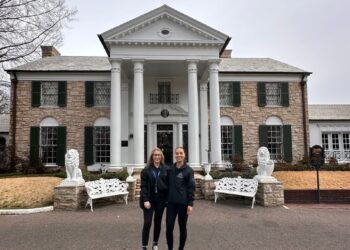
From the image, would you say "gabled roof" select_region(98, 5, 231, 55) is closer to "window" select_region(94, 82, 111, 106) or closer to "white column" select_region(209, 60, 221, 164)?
"white column" select_region(209, 60, 221, 164)

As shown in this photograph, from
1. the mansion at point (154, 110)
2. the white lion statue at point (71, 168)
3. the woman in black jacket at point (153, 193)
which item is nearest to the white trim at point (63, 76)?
the mansion at point (154, 110)

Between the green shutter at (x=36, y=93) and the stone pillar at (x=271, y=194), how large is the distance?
14.0 meters

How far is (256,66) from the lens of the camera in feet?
64.8

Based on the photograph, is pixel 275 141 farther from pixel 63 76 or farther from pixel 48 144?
pixel 48 144

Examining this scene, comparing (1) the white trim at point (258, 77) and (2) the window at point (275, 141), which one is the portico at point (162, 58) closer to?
(1) the white trim at point (258, 77)

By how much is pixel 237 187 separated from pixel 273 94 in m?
10.7

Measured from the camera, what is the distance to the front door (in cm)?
1747

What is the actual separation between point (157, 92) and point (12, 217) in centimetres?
1132

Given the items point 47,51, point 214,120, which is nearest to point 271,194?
point 214,120

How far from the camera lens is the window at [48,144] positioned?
57.7 ft

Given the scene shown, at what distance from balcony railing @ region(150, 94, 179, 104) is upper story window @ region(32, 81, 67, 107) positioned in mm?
5251

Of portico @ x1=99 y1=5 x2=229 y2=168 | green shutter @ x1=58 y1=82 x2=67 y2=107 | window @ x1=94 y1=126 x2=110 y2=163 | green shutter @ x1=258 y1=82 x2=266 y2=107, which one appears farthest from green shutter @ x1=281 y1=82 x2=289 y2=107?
green shutter @ x1=58 y1=82 x2=67 y2=107

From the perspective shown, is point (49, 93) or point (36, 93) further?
point (49, 93)

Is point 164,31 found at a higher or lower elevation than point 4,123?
higher
